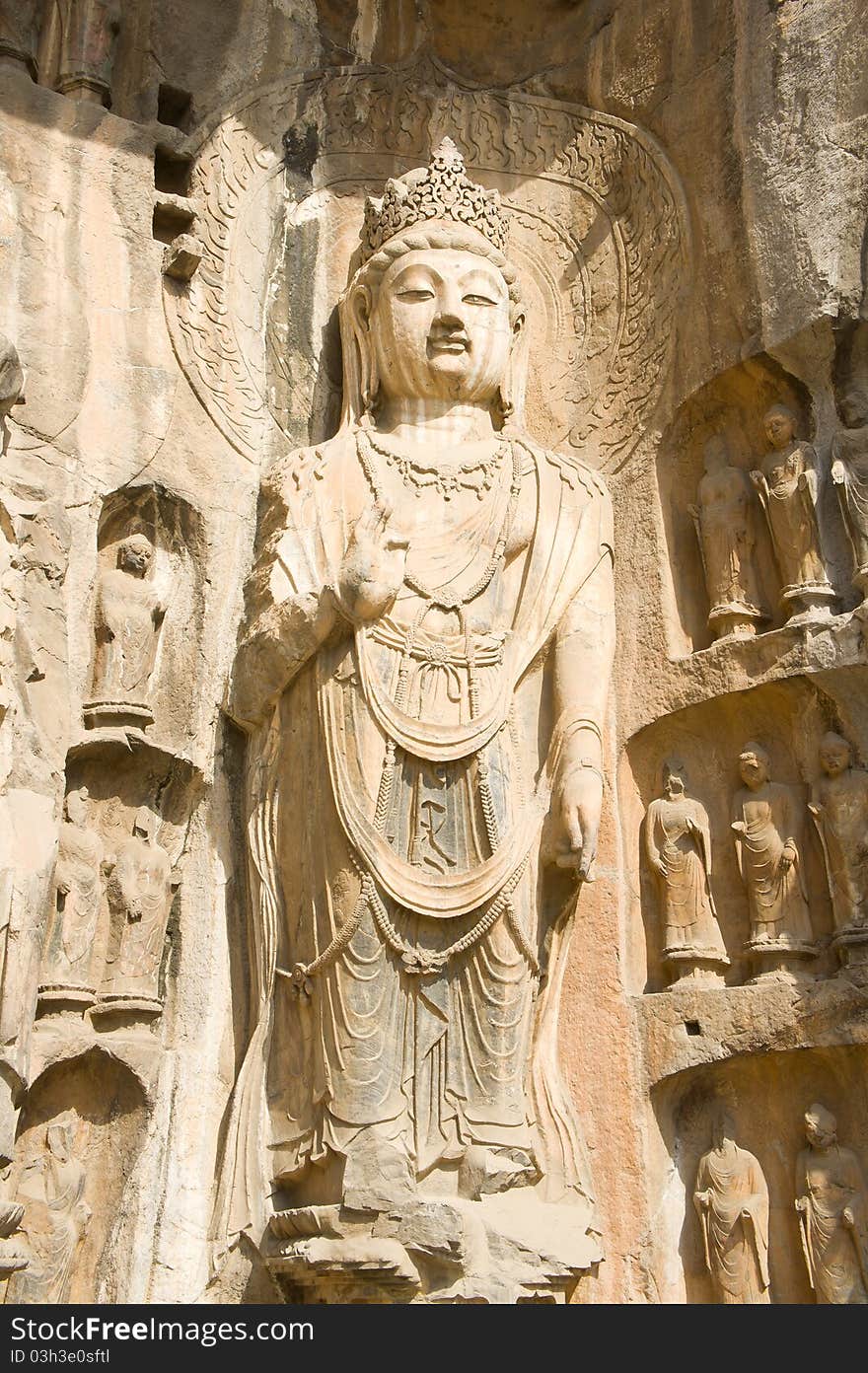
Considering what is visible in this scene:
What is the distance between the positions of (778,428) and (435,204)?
67.1 inches

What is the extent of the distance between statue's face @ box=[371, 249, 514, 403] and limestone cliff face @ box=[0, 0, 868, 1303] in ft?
0.83

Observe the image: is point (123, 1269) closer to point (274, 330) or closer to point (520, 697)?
point (520, 697)

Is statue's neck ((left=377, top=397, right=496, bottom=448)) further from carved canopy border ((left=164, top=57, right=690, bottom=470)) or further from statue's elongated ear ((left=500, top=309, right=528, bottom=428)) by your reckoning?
carved canopy border ((left=164, top=57, right=690, bottom=470))

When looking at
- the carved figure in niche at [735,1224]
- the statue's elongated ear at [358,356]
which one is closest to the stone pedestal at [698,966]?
the carved figure in niche at [735,1224]

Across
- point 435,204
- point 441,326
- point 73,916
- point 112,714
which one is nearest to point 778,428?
point 441,326

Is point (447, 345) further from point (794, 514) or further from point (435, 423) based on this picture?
point (794, 514)

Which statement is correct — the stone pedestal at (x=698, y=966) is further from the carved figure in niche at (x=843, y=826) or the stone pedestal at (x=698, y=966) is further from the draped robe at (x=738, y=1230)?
the draped robe at (x=738, y=1230)

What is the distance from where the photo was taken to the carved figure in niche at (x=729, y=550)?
21.7 feet

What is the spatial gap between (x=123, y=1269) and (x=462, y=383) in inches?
143

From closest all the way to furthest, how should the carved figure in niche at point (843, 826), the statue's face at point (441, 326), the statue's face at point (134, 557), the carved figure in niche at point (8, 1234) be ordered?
the carved figure in niche at point (8, 1234) → the carved figure in niche at point (843, 826) → the statue's face at point (134, 557) → the statue's face at point (441, 326)

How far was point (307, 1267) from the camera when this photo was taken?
5434 millimetres

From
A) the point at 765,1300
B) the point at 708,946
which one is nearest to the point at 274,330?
the point at 708,946

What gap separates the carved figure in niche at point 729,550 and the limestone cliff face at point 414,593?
0.02 metres

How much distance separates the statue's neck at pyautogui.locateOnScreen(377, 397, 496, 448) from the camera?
6.78 metres
